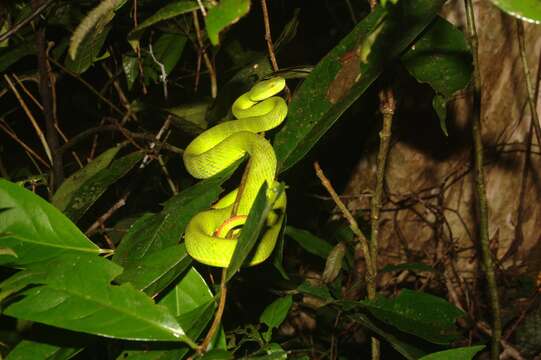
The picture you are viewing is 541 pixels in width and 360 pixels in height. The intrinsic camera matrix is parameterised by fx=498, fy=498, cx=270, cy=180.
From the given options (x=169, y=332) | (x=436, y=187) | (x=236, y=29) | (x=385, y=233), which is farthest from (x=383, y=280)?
(x=169, y=332)

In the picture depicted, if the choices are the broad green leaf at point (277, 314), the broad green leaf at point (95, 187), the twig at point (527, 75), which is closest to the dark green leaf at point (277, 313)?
the broad green leaf at point (277, 314)

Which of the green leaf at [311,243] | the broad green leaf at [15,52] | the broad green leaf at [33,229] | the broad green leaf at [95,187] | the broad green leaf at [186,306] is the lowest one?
the green leaf at [311,243]

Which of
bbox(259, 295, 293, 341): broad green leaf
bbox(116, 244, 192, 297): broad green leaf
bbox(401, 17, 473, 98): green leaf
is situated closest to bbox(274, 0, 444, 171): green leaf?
bbox(401, 17, 473, 98): green leaf

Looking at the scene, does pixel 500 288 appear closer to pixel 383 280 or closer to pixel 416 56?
pixel 383 280

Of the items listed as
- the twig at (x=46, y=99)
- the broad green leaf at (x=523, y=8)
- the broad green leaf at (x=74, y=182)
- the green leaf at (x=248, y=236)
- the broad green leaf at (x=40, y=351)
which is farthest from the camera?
the twig at (x=46, y=99)

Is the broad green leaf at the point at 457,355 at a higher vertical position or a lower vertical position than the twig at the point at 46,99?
lower

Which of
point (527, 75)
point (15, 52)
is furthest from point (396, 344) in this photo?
point (15, 52)

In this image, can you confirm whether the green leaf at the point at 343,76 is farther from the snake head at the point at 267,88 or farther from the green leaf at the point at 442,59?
the snake head at the point at 267,88
